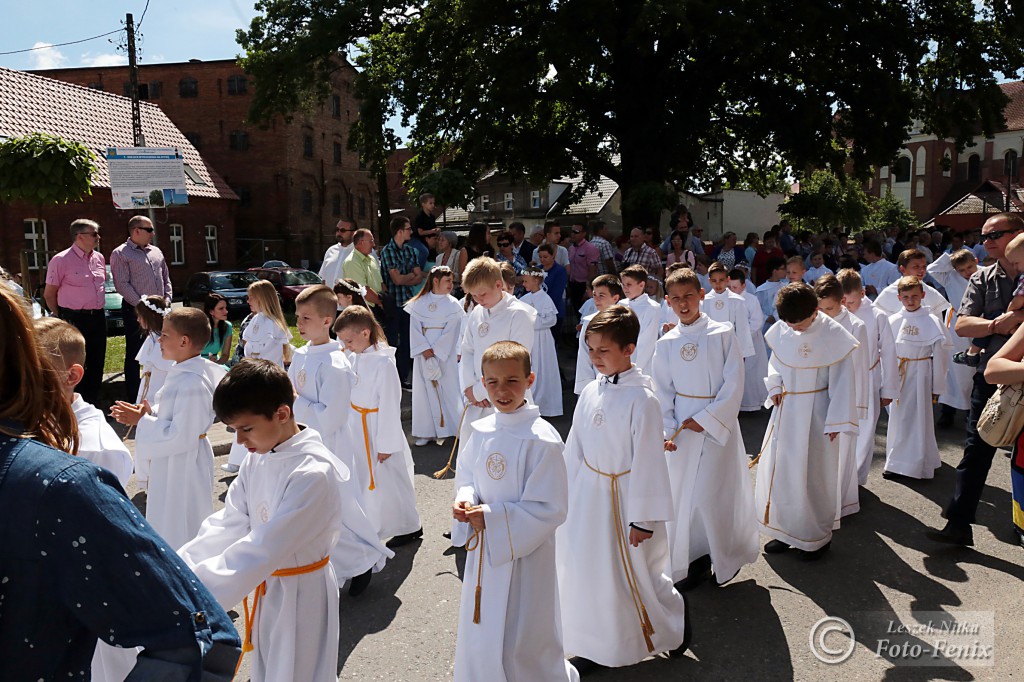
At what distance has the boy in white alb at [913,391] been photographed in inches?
294

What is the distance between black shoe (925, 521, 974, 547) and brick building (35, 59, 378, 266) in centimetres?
4003

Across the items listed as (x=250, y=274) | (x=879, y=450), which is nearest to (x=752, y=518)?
(x=879, y=450)

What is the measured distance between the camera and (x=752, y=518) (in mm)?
5242

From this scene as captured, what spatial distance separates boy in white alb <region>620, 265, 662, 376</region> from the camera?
810 cm

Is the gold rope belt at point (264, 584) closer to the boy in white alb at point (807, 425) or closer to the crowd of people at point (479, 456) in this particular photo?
the crowd of people at point (479, 456)

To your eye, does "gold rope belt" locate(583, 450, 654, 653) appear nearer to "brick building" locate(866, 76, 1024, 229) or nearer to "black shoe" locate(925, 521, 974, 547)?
"black shoe" locate(925, 521, 974, 547)

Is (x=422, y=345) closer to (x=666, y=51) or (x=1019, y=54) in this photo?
(x=666, y=51)

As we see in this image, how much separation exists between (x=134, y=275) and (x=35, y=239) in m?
→ 23.2

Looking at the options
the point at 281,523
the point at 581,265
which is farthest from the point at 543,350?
the point at 281,523

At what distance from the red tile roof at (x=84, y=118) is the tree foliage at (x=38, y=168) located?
17.7 m

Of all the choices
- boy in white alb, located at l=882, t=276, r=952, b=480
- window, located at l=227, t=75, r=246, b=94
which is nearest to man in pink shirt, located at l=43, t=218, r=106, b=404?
boy in white alb, located at l=882, t=276, r=952, b=480

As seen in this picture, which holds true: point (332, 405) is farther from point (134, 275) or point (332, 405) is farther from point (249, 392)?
point (134, 275)

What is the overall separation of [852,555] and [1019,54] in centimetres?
1937

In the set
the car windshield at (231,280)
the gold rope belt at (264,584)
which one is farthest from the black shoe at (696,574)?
the car windshield at (231,280)
